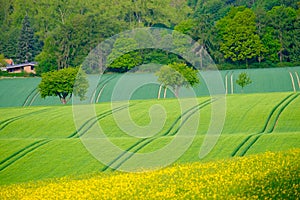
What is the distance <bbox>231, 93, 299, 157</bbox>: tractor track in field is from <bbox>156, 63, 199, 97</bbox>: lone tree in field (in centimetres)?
954

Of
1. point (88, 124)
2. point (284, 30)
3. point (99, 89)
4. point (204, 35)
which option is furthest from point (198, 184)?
point (204, 35)

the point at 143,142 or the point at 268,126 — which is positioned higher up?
the point at 268,126

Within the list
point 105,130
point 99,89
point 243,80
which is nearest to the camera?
point 105,130

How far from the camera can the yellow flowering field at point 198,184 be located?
20.0 metres

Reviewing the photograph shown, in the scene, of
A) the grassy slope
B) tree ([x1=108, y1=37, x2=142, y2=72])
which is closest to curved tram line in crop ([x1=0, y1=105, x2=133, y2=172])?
the grassy slope

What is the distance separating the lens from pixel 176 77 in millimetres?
50000

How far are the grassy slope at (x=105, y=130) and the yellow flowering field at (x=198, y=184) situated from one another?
189 inches

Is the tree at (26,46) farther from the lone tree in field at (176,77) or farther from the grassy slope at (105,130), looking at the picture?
the grassy slope at (105,130)

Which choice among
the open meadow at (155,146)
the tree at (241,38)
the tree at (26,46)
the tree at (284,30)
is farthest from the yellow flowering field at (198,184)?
the tree at (26,46)

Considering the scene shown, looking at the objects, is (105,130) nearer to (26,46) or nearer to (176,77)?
(176,77)

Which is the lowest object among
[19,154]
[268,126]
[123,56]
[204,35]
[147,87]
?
[19,154]

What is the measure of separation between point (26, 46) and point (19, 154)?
70.8m

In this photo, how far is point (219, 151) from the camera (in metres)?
30.1

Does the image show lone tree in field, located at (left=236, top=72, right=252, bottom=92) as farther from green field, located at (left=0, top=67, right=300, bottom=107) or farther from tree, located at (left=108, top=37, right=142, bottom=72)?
tree, located at (left=108, top=37, right=142, bottom=72)
